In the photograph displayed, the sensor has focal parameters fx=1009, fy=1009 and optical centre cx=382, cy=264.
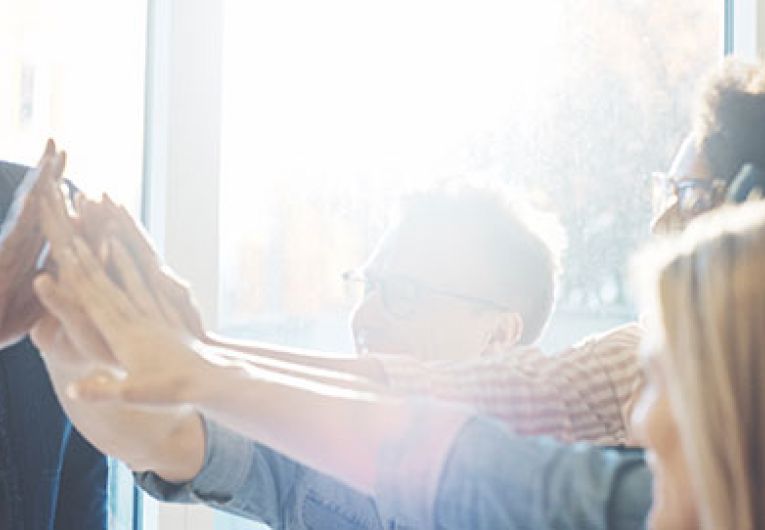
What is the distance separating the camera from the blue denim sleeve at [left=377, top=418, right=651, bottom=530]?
84 centimetres

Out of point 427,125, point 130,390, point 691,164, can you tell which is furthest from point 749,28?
point 130,390

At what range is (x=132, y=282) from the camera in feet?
3.04

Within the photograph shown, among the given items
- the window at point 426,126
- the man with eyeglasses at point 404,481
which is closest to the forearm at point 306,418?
the man with eyeglasses at point 404,481

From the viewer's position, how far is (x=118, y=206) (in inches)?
41.2

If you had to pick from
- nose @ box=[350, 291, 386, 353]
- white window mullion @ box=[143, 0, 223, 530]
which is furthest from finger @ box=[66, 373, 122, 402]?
white window mullion @ box=[143, 0, 223, 530]

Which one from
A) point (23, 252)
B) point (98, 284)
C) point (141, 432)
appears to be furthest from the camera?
point (141, 432)

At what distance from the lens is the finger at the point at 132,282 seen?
905 mm

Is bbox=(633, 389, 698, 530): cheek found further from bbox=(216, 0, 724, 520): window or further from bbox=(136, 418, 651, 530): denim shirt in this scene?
bbox=(216, 0, 724, 520): window

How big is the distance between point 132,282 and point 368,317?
59cm

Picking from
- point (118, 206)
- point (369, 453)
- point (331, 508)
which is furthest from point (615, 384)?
point (118, 206)

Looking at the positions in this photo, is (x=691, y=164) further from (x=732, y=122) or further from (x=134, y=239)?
(x=134, y=239)

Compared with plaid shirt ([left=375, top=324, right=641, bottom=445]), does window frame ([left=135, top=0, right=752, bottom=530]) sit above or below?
above

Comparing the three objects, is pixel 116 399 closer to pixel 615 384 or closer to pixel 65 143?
pixel 615 384

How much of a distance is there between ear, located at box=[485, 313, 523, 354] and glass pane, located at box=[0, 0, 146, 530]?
0.68 metres
